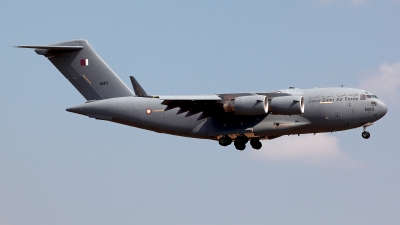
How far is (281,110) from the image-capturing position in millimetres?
23609

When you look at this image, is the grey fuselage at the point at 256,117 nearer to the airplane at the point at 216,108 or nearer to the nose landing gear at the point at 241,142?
the airplane at the point at 216,108

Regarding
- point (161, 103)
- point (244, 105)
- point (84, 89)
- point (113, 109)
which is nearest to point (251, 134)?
point (244, 105)

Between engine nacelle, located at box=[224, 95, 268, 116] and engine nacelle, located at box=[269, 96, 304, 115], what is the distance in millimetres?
302

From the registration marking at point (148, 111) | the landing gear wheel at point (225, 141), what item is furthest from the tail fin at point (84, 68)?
the landing gear wheel at point (225, 141)

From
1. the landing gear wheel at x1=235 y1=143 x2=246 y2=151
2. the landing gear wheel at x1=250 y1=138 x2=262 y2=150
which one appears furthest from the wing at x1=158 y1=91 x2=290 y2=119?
the landing gear wheel at x1=250 y1=138 x2=262 y2=150

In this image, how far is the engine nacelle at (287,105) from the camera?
23406mm

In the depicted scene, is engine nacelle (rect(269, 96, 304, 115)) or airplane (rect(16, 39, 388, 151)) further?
airplane (rect(16, 39, 388, 151))

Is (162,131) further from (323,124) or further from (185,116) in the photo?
(323,124)

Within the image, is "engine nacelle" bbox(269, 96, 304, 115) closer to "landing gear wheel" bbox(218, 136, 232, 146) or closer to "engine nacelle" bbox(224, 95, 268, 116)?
"engine nacelle" bbox(224, 95, 268, 116)

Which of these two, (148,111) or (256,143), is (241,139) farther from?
(148,111)

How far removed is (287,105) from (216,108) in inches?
108

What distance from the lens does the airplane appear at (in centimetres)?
2381

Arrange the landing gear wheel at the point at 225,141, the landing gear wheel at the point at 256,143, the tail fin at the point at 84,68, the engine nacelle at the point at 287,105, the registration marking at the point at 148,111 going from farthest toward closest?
1. the tail fin at the point at 84,68
2. the landing gear wheel at the point at 256,143
3. the registration marking at the point at 148,111
4. the landing gear wheel at the point at 225,141
5. the engine nacelle at the point at 287,105

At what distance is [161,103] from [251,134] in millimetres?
3079
